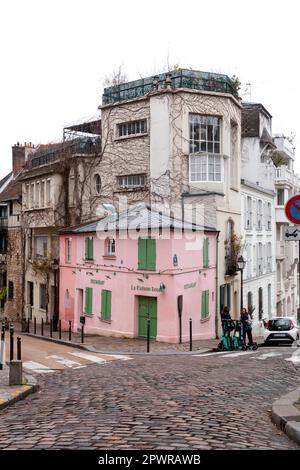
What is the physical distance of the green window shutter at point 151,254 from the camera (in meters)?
21.5

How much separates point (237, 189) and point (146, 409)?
21758 mm

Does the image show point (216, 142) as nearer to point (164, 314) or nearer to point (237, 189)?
point (237, 189)

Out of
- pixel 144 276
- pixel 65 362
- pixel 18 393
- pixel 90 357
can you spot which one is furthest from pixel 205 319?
pixel 18 393

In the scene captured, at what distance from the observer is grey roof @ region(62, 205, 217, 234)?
71.4ft

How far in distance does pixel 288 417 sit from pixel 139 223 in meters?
15.8

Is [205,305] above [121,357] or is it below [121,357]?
above

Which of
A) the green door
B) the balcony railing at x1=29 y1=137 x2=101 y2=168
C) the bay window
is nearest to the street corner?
the green door

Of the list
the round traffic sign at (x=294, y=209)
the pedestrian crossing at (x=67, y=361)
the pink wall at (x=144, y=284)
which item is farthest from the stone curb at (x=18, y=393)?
the pink wall at (x=144, y=284)

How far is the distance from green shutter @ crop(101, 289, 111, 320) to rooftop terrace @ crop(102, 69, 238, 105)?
33.8ft

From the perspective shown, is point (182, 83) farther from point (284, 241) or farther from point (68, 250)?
point (284, 241)

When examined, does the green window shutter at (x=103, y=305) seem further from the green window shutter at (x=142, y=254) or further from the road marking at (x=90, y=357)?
the road marking at (x=90, y=357)

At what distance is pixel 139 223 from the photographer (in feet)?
73.3

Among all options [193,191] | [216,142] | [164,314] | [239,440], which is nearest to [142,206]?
[193,191]

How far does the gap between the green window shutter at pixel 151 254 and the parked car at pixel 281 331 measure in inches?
206
